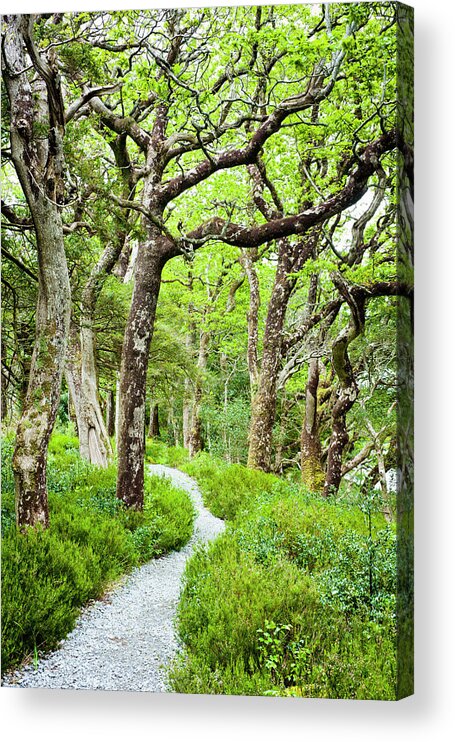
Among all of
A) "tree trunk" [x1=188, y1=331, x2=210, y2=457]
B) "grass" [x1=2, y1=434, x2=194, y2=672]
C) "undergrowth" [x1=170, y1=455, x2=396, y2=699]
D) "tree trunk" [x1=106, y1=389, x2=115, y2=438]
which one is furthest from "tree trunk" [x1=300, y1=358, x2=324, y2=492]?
"tree trunk" [x1=106, y1=389, x2=115, y2=438]

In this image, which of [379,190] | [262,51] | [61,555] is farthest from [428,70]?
[61,555]

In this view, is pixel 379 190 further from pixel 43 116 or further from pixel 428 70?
pixel 43 116

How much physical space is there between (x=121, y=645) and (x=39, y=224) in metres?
2.43

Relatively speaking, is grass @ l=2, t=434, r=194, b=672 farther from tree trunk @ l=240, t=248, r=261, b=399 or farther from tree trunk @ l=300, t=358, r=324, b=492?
tree trunk @ l=240, t=248, r=261, b=399

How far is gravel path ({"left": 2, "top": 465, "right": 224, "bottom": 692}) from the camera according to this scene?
3.93 meters

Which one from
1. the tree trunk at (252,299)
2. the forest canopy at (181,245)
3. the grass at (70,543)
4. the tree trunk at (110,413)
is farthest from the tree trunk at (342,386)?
the tree trunk at (110,413)

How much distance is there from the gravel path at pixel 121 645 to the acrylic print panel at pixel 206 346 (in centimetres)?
1

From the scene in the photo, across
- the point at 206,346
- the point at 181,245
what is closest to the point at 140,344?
the point at 206,346

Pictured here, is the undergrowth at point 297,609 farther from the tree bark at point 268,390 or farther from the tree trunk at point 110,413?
the tree trunk at point 110,413

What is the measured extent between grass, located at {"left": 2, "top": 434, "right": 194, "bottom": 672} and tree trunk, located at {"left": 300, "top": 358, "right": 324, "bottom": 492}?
0.73 metres

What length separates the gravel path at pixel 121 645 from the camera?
3.93 meters

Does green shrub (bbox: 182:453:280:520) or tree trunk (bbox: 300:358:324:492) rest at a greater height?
tree trunk (bbox: 300:358:324:492)

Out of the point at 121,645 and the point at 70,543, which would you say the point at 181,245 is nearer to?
the point at 70,543

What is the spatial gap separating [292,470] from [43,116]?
8.19ft
